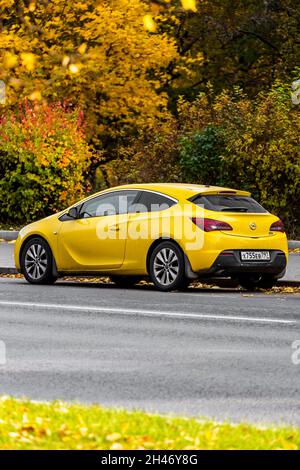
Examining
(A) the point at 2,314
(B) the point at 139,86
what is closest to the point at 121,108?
(B) the point at 139,86

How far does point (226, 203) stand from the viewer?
18.7 meters

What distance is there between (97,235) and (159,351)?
7.27 metres

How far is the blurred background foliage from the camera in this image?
89.4 feet

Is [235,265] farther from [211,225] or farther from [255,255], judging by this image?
[211,225]

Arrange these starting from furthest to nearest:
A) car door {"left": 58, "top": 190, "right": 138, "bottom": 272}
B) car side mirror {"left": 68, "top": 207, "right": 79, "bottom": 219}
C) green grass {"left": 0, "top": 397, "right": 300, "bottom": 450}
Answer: car side mirror {"left": 68, "top": 207, "right": 79, "bottom": 219}, car door {"left": 58, "top": 190, "right": 138, "bottom": 272}, green grass {"left": 0, "top": 397, "right": 300, "bottom": 450}

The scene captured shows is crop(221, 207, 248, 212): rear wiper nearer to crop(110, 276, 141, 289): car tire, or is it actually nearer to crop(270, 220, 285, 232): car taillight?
crop(270, 220, 285, 232): car taillight

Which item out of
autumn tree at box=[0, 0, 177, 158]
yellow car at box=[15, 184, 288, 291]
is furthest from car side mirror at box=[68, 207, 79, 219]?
autumn tree at box=[0, 0, 177, 158]

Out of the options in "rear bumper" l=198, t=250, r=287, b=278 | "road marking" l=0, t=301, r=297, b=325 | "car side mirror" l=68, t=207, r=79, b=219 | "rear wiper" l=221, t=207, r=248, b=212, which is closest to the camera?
"road marking" l=0, t=301, r=297, b=325

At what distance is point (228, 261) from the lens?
18.1 metres

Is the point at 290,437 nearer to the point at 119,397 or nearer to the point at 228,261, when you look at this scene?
the point at 119,397

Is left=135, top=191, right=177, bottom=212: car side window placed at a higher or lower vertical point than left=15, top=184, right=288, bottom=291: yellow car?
higher

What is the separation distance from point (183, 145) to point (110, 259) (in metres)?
9.86

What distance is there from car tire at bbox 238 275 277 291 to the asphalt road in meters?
0.86

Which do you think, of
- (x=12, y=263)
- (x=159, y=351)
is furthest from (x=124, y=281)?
(x=159, y=351)
